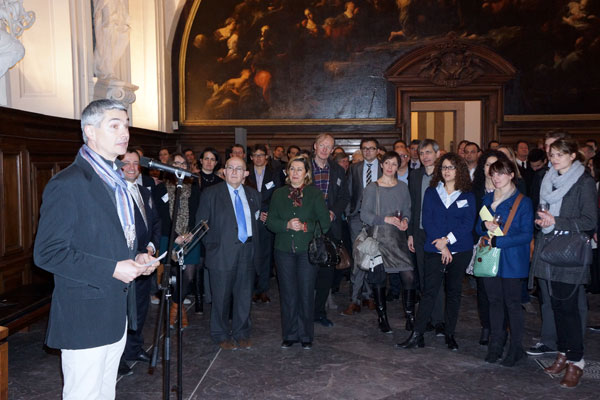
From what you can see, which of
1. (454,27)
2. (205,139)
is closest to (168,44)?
(205,139)

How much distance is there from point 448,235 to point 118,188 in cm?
322

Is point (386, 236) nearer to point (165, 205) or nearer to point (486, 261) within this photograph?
point (486, 261)

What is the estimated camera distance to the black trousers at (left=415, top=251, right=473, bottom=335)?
16.1 feet

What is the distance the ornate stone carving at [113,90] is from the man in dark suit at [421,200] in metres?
5.37

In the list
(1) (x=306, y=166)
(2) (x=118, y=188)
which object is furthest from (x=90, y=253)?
(1) (x=306, y=166)

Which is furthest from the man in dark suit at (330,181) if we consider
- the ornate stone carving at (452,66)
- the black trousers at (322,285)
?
the ornate stone carving at (452,66)

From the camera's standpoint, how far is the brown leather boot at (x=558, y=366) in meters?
4.43

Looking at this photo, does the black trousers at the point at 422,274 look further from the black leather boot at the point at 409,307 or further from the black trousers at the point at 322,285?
the black trousers at the point at 322,285

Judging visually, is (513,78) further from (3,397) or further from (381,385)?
(3,397)

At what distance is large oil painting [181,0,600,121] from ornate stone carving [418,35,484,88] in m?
0.37

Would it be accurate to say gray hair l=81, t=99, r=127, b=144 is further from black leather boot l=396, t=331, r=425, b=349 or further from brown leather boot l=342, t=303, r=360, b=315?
brown leather boot l=342, t=303, r=360, b=315

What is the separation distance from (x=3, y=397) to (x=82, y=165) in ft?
6.31

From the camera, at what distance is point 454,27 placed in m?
12.8

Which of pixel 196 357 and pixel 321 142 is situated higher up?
Result: pixel 321 142
